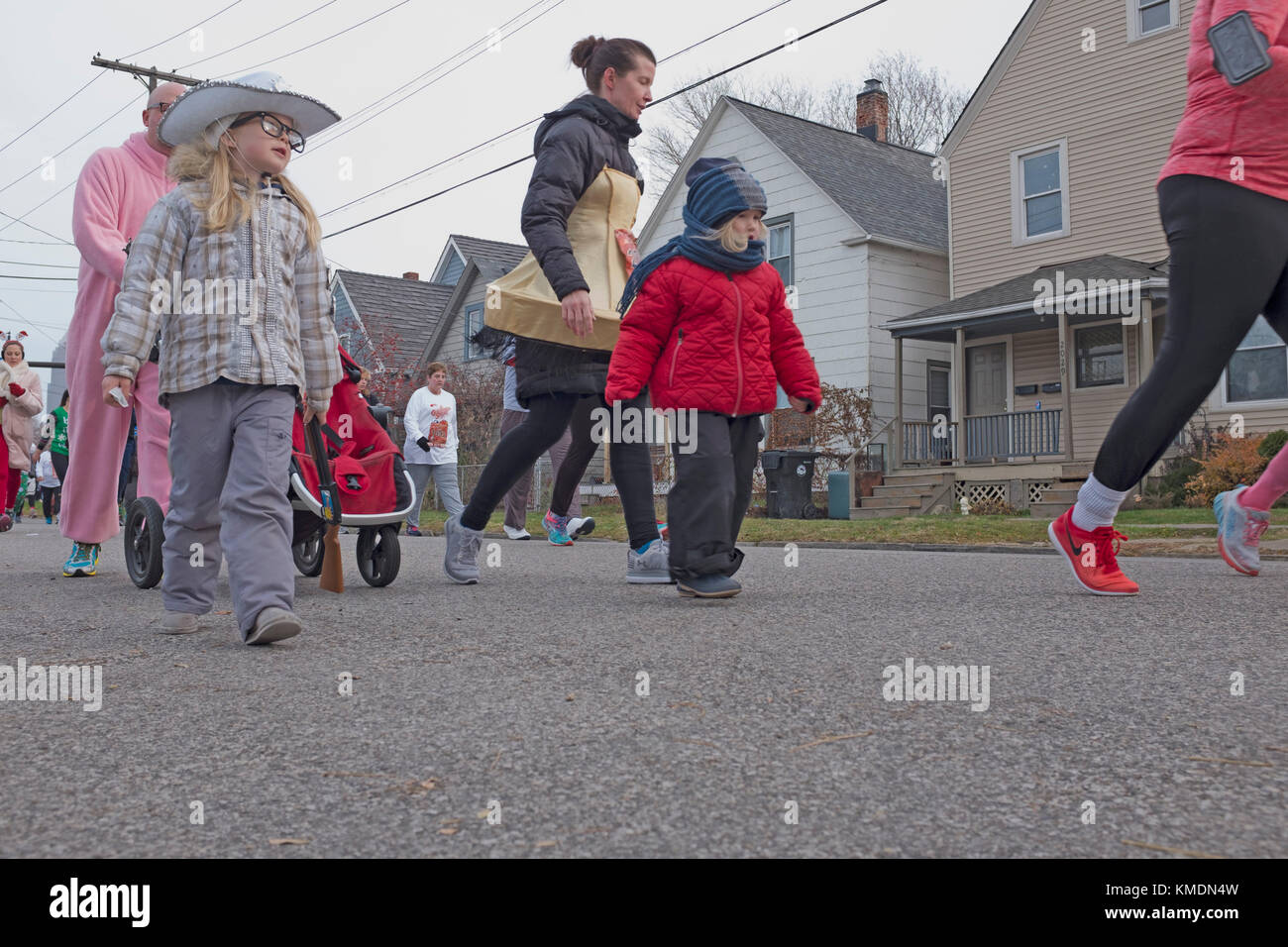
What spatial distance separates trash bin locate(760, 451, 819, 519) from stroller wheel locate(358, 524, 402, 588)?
1246 cm

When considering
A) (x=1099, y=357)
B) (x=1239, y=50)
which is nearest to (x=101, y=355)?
(x=1239, y=50)

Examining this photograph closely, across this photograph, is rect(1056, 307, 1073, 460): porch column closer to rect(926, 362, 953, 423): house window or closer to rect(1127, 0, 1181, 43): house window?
rect(926, 362, 953, 423): house window

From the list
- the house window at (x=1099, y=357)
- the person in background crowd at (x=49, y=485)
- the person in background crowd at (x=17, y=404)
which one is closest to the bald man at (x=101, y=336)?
the person in background crowd at (x=17, y=404)

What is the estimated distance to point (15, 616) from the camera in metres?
4.94

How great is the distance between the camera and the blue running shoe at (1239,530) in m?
5.25

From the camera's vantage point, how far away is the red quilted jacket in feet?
16.5

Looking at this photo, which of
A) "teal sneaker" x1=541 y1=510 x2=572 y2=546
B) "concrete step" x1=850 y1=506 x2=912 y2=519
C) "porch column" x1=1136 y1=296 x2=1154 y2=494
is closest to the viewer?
"teal sneaker" x1=541 y1=510 x2=572 y2=546

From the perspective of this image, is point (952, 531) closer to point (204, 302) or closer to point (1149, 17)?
point (204, 302)

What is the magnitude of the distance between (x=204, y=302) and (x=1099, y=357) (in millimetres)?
17564

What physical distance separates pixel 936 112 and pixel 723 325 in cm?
3615

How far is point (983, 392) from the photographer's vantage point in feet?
69.5

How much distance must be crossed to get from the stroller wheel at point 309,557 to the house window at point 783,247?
1720cm

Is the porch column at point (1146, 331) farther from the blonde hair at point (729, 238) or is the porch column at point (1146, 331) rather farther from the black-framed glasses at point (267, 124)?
the black-framed glasses at point (267, 124)

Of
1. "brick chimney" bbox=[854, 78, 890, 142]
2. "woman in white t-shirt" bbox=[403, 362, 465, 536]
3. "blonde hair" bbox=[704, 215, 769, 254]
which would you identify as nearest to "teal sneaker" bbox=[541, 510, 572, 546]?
"woman in white t-shirt" bbox=[403, 362, 465, 536]
